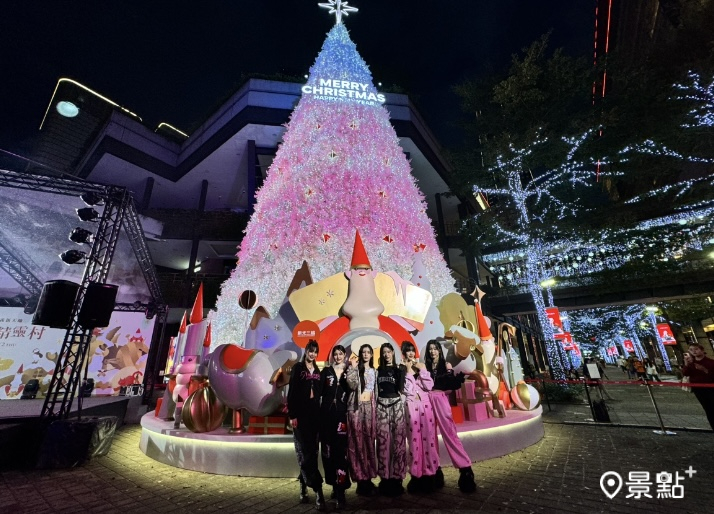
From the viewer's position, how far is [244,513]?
9.52 feet

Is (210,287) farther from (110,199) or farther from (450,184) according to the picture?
(450,184)

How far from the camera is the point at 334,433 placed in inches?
122

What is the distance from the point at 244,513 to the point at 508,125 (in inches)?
687

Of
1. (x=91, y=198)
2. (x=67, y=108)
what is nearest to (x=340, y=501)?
(x=91, y=198)

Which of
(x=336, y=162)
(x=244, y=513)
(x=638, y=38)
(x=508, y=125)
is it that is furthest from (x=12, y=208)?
(x=638, y=38)

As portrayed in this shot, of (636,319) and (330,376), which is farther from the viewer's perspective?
(636,319)

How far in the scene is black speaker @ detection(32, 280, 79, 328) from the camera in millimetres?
5141

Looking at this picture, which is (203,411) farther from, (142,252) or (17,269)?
(17,269)

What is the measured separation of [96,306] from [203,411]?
2765 mm

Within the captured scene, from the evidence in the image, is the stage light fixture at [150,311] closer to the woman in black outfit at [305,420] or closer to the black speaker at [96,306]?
the black speaker at [96,306]

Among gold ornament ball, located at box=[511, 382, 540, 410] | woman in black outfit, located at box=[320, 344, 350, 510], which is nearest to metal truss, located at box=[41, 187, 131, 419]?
woman in black outfit, located at box=[320, 344, 350, 510]

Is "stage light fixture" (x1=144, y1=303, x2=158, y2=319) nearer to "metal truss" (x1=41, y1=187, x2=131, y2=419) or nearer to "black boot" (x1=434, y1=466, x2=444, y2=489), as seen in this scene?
"metal truss" (x1=41, y1=187, x2=131, y2=419)

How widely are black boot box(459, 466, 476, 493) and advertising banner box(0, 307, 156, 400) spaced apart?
1125 centimetres

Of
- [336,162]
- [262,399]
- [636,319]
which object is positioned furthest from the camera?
[636,319]
